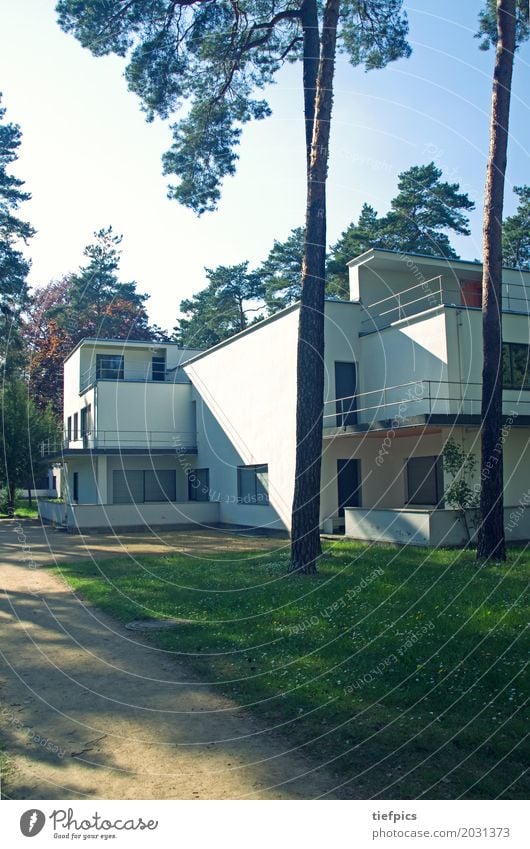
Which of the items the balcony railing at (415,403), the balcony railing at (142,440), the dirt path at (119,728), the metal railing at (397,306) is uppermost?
the metal railing at (397,306)

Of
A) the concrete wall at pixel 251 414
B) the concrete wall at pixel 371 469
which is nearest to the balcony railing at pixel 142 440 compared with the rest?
the concrete wall at pixel 251 414

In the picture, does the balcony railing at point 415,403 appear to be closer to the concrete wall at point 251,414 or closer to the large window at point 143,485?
the concrete wall at point 251,414

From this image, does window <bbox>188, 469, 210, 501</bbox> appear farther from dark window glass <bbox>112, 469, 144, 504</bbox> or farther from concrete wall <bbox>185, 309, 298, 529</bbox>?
dark window glass <bbox>112, 469, 144, 504</bbox>

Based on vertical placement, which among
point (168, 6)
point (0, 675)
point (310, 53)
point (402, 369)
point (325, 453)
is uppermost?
point (168, 6)

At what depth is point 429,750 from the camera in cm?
503

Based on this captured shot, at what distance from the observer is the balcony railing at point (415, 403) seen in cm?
1850

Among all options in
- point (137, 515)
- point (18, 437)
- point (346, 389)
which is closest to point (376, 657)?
point (346, 389)

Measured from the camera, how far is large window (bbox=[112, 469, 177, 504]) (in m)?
30.5

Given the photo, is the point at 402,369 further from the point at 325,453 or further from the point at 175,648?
the point at 175,648

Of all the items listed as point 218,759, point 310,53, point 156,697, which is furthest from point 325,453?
point 218,759

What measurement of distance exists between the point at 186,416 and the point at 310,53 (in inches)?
779

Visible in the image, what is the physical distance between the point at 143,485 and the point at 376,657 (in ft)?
80.8

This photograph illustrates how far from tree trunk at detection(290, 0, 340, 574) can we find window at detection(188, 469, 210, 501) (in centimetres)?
1701

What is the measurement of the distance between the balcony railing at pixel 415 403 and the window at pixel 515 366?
0.23 m
